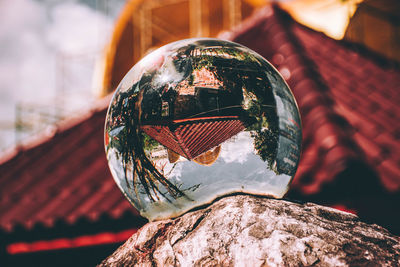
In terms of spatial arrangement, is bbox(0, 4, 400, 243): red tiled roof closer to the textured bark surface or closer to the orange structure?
the textured bark surface

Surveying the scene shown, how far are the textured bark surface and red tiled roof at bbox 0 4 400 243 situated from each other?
4.92 feet

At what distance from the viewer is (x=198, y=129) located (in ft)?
3.95


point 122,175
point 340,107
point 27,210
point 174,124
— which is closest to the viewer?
point 174,124

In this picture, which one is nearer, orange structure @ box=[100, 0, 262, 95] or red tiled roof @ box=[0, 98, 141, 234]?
red tiled roof @ box=[0, 98, 141, 234]

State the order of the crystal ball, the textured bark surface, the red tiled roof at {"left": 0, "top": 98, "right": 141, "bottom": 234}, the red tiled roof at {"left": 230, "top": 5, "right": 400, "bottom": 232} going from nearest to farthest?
1. the textured bark surface
2. the crystal ball
3. the red tiled roof at {"left": 230, "top": 5, "right": 400, "bottom": 232}
4. the red tiled roof at {"left": 0, "top": 98, "right": 141, "bottom": 234}

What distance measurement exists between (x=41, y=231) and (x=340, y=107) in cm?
309

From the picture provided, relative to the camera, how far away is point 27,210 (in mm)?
4113

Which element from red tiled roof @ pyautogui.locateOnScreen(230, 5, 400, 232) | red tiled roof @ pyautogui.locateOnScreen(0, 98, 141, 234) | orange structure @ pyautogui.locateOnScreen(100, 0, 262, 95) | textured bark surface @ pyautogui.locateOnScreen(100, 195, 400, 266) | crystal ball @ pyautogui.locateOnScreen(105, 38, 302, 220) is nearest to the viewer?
textured bark surface @ pyautogui.locateOnScreen(100, 195, 400, 266)

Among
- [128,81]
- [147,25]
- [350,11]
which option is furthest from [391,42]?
[128,81]

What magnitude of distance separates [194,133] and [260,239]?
379mm

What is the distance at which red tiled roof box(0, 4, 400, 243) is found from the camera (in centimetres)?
274

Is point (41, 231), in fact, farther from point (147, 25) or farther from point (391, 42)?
point (147, 25)

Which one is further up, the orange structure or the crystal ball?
the crystal ball

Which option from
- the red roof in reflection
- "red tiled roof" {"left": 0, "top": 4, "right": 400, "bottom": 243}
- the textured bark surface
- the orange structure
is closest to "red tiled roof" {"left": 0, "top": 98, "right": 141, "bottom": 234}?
"red tiled roof" {"left": 0, "top": 4, "right": 400, "bottom": 243}
